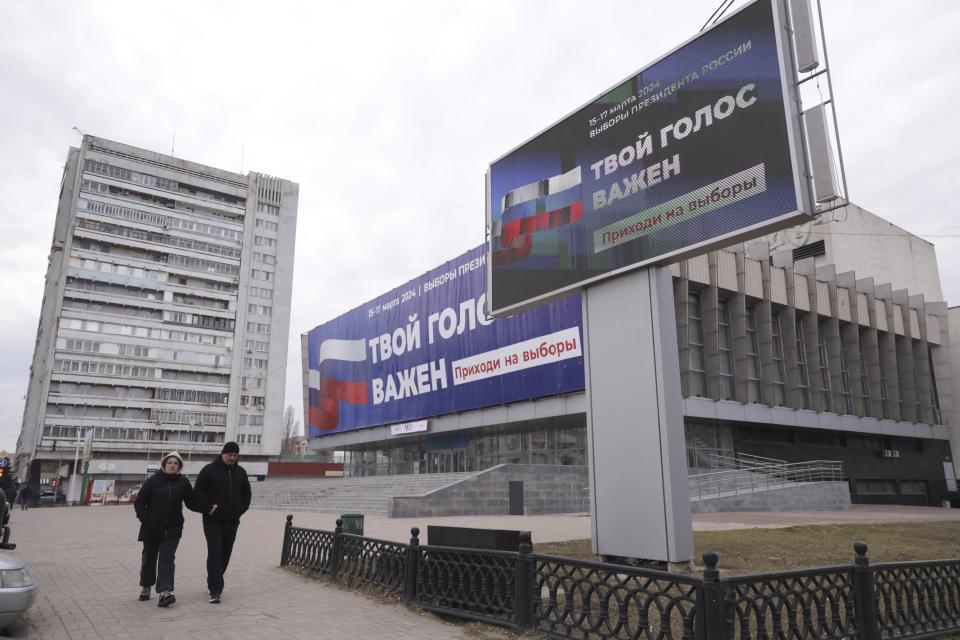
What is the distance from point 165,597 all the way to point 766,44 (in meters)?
10.4

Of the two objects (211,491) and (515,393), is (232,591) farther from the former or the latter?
(515,393)

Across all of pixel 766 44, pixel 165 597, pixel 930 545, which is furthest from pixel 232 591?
pixel 930 545

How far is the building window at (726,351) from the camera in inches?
1229

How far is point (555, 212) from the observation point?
11.4 meters

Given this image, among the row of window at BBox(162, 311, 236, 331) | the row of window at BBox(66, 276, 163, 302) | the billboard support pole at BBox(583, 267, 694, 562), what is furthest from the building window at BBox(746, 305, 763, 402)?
the row of window at BBox(66, 276, 163, 302)

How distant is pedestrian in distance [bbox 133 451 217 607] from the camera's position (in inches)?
281

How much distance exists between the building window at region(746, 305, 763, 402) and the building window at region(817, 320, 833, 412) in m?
5.18

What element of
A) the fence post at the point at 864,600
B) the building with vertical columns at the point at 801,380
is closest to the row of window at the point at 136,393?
the building with vertical columns at the point at 801,380

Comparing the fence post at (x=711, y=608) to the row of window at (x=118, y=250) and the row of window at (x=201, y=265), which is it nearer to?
the row of window at (x=118, y=250)

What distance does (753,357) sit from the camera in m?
32.8

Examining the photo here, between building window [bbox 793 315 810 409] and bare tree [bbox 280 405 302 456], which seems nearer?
building window [bbox 793 315 810 409]

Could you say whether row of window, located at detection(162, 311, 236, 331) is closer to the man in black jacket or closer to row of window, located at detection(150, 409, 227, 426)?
row of window, located at detection(150, 409, 227, 426)

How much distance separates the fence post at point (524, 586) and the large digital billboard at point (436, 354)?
20368 mm

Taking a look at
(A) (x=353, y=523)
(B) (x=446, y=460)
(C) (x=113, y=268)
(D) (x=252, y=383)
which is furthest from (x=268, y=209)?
(A) (x=353, y=523)
